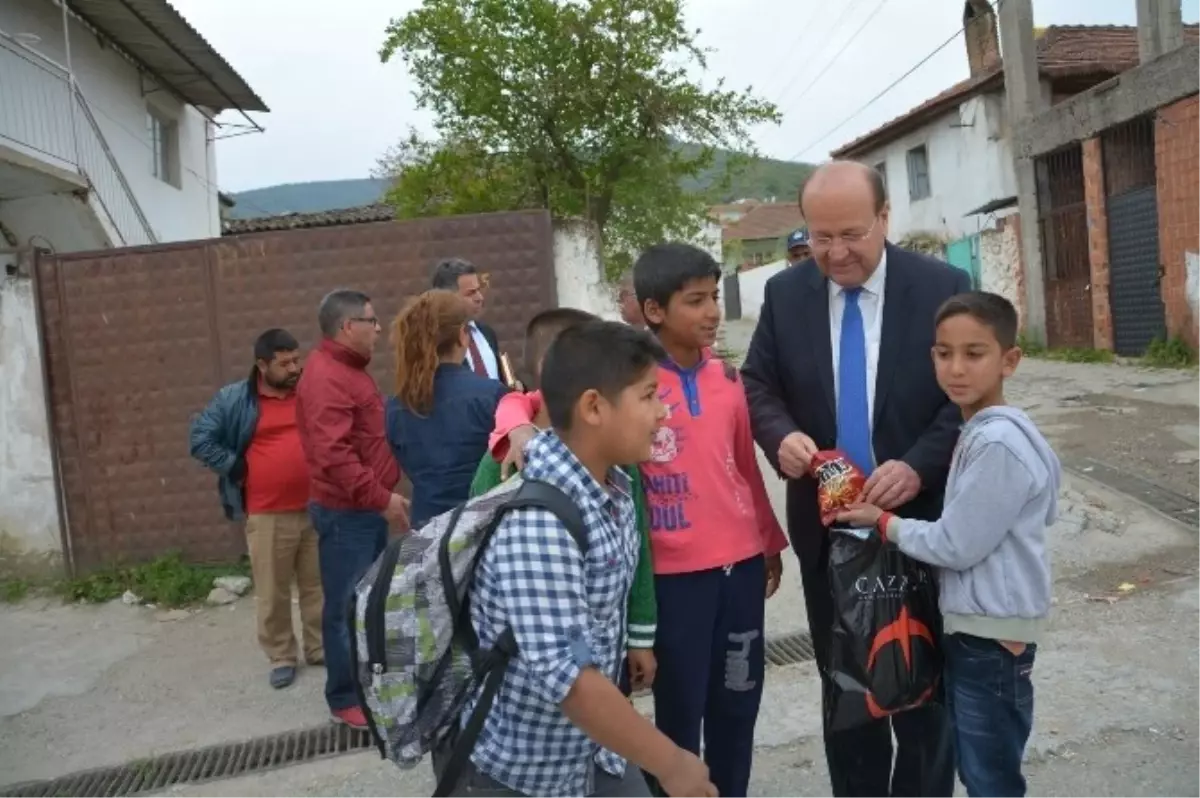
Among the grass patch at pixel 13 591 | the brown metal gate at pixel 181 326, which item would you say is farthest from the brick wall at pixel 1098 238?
the grass patch at pixel 13 591

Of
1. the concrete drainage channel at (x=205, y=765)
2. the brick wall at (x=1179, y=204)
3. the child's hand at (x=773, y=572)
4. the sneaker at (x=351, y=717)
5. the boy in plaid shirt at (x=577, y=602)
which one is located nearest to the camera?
the boy in plaid shirt at (x=577, y=602)

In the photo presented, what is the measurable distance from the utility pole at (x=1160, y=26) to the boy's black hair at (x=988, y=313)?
12.2m

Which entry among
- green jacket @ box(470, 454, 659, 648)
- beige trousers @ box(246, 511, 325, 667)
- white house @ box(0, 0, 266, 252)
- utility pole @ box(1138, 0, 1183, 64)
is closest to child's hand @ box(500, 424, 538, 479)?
green jacket @ box(470, 454, 659, 648)

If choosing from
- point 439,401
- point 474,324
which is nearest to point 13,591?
point 474,324

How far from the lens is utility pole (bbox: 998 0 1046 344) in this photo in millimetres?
15523

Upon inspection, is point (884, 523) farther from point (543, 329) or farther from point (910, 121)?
point (910, 121)

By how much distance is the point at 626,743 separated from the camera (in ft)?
5.39

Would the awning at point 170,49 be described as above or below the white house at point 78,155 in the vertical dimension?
above

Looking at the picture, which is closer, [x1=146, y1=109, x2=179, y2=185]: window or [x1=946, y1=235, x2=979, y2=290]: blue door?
[x1=146, y1=109, x2=179, y2=185]: window

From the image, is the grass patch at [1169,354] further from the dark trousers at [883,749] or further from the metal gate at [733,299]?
the metal gate at [733,299]

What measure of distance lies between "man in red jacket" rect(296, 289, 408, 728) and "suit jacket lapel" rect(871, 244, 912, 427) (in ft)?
7.75

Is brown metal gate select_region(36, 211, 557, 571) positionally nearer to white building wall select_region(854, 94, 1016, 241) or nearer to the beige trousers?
the beige trousers

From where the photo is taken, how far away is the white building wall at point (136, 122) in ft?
33.4

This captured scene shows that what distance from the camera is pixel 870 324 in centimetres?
256
